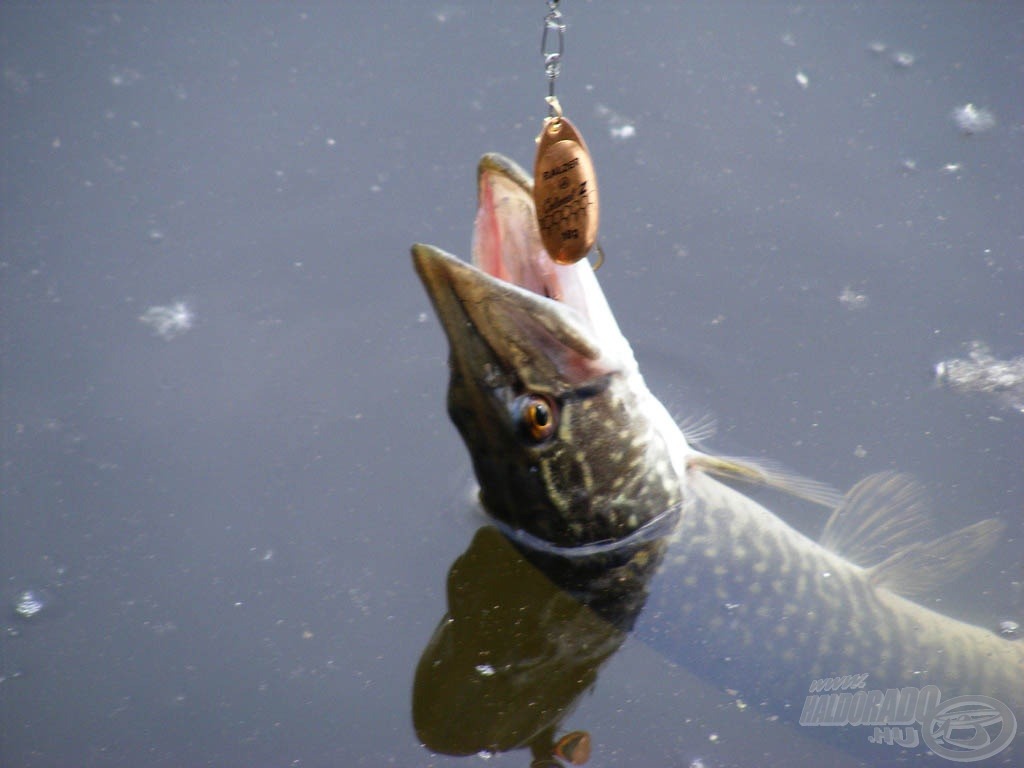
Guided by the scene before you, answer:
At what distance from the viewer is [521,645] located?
2.56 meters

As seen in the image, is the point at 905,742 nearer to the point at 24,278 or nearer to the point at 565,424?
the point at 565,424

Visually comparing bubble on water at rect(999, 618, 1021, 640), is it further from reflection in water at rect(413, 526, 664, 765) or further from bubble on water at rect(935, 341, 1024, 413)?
reflection in water at rect(413, 526, 664, 765)

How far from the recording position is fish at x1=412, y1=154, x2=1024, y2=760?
2137 millimetres

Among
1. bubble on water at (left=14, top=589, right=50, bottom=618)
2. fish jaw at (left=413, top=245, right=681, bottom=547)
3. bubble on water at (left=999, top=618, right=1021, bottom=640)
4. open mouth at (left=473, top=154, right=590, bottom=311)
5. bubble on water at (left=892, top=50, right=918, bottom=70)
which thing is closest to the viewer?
fish jaw at (left=413, top=245, right=681, bottom=547)

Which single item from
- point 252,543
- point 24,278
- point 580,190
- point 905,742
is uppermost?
point 580,190

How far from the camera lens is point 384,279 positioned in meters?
3.26

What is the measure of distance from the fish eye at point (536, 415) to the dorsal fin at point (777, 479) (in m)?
0.58

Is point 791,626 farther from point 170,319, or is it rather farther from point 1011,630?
point 170,319

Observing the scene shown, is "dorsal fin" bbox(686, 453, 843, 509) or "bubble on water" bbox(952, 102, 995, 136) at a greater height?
"bubble on water" bbox(952, 102, 995, 136)

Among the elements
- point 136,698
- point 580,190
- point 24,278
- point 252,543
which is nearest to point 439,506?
point 252,543

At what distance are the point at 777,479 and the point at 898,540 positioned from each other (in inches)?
14.3

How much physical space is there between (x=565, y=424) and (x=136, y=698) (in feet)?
4.33

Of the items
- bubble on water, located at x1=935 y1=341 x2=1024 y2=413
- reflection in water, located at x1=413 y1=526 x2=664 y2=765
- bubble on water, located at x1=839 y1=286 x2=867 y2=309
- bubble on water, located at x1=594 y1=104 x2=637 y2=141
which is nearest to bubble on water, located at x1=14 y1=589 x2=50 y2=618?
reflection in water, located at x1=413 y1=526 x2=664 y2=765

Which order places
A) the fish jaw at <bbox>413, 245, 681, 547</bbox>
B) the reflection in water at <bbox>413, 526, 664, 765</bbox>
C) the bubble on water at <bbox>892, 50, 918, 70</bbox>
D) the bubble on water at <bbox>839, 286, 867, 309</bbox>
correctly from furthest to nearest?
the bubble on water at <bbox>892, 50, 918, 70</bbox> < the bubble on water at <bbox>839, 286, 867, 309</bbox> < the reflection in water at <bbox>413, 526, 664, 765</bbox> < the fish jaw at <bbox>413, 245, 681, 547</bbox>
